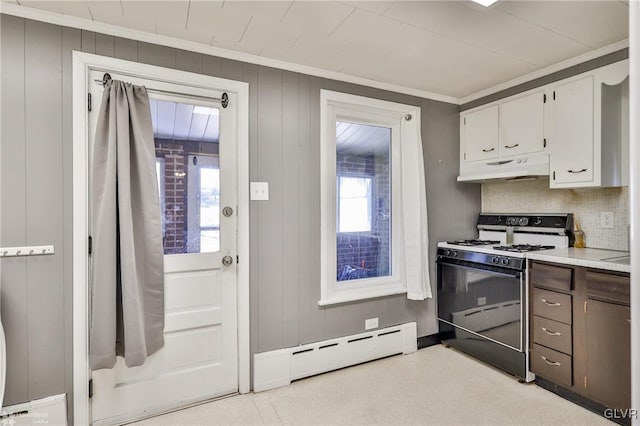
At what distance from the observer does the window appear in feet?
9.43

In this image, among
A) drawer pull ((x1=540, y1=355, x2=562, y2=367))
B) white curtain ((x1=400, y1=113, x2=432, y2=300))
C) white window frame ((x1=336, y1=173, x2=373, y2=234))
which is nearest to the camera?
drawer pull ((x1=540, y1=355, x2=562, y2=367))

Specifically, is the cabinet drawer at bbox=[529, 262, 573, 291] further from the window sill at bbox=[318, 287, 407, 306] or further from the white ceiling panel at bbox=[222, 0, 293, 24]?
the white ceiling panel at bbox=[222, 0, 293, 24]

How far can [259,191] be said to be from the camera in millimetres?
2432

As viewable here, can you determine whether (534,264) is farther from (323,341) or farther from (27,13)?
(27,13)

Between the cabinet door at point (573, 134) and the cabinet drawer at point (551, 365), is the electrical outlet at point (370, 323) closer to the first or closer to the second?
the cabinet drawer at point (551, 365)

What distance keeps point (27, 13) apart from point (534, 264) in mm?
3455

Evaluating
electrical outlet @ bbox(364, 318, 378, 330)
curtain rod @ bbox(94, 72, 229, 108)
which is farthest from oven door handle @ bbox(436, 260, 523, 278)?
curtain rod @ bbox(94, 72, 229, 108)

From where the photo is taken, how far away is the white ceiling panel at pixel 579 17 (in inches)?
72.2

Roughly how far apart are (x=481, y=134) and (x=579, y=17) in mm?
1252

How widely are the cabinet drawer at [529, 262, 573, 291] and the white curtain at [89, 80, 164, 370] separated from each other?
2.54m

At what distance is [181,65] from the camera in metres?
2.21

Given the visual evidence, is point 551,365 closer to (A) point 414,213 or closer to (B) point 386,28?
(A) point 414,213

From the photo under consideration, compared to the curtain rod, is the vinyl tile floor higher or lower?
lower

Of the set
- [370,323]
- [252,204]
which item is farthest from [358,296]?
[252,204]
